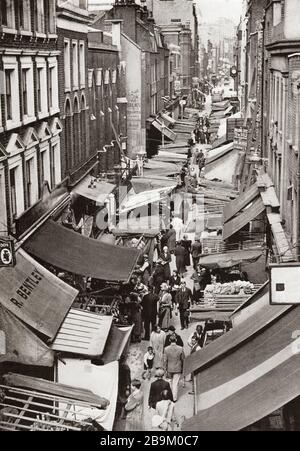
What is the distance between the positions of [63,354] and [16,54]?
8639mm

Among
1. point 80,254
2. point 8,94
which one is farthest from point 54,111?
point 80,254

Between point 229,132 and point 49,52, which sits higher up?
point 49,52

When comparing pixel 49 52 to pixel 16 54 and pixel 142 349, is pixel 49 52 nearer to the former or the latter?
pixel 16 54

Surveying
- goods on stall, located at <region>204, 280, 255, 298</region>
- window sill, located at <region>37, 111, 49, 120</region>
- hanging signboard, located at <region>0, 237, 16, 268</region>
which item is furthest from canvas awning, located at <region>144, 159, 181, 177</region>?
hanging signboard, located at <region>0, 237, 16, 268</region>

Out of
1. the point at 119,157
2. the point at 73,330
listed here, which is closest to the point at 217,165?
the point at 119,157

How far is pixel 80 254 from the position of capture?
1850 cm

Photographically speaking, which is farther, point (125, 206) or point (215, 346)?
point (125, 206)

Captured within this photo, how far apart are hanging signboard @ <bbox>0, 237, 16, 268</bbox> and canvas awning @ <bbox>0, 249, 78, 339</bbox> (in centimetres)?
93

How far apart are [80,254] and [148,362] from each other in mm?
4140

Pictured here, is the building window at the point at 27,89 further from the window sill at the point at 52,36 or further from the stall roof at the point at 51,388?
the stall roof at the point at 51,388

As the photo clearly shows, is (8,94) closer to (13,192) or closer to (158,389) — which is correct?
(13,192)

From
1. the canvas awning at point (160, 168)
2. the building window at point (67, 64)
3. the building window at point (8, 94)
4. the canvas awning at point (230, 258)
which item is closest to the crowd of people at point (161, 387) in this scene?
the canvas awning at point (230, 258)

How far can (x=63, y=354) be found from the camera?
539 inches

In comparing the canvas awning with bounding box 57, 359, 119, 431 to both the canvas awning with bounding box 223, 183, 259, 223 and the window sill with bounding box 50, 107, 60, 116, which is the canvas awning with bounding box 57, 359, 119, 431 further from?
the canvas awning with bounding box 223, 183, 259, 223
